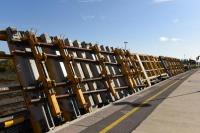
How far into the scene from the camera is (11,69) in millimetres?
11867

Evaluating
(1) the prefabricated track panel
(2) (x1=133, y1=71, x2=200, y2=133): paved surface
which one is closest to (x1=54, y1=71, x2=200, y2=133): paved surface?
(2) (x1=133, y1=71, x2=200, y2=133): paved surface

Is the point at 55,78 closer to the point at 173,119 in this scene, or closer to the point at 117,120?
the point at 117,120

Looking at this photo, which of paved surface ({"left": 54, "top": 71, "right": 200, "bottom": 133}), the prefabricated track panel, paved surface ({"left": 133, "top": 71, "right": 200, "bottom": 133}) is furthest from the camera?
the prefabricated track panel

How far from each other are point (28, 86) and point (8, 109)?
1389 millimetres

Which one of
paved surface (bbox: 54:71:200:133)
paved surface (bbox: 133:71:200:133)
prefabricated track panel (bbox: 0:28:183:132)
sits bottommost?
paved surface (bbox: 133:71:200:133)

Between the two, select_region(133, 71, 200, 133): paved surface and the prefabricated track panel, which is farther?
the prefabricated track panel

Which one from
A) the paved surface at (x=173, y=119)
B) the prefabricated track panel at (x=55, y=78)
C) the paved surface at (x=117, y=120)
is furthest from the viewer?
the prefabricated track panel at (x=55, y=78)

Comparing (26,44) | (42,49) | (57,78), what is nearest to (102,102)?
(57,78)

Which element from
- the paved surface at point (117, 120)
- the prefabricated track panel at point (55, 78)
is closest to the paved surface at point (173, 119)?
the paved surface at point (117, 120)

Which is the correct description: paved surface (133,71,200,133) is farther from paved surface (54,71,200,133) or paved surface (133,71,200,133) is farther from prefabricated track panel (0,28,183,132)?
prefabricated track panel (0,28,183,132)

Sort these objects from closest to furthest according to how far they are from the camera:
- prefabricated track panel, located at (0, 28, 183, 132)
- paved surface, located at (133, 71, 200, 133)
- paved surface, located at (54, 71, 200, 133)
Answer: paved surface, located at (133, 71, 200, 133) < paved surface, located at (54, 71, 200, 133) < prefabricated track panel, located at (0, 28, 183, 132)

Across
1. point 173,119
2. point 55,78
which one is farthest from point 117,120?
point 55,78

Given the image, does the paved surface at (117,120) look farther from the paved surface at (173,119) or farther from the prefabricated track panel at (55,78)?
the prefabricated track panel at (55,78)

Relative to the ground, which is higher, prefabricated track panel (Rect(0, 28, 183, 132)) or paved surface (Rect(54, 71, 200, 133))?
prefabricated track panel (Rect(0, 28, 183, 132))
